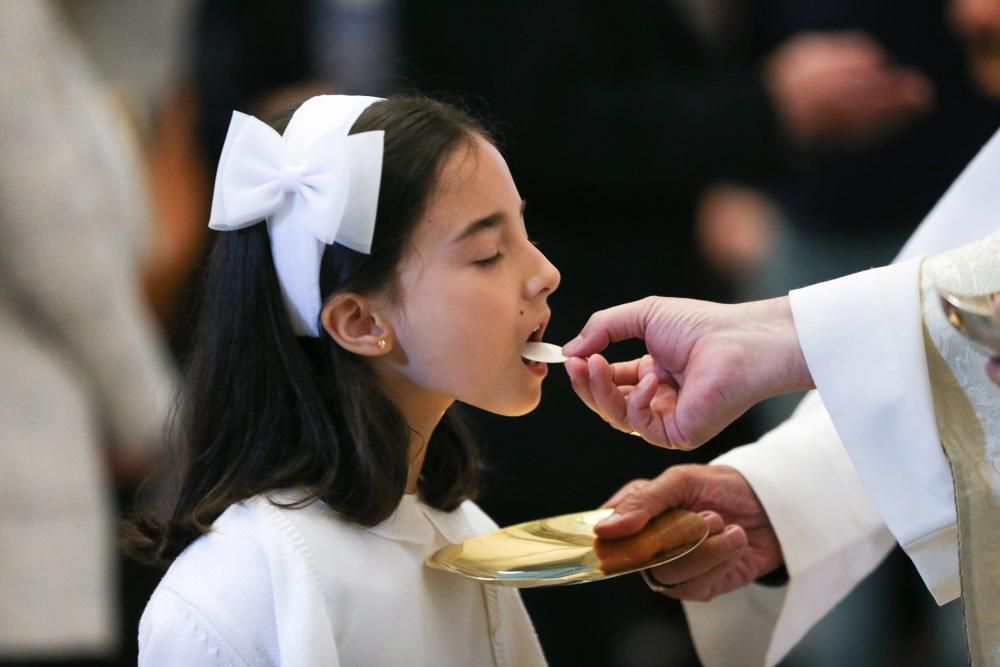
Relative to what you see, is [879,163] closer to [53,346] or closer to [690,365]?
[53,346]

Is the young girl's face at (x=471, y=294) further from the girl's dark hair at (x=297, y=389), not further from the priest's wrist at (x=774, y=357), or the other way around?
the priest's wrist at (x=774, y=357)

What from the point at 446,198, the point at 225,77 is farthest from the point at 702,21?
the point at 446,198

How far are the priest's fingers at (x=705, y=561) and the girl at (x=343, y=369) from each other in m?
0.21

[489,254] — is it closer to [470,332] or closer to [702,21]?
[470,332]

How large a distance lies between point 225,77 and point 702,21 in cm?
202

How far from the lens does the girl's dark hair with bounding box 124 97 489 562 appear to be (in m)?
1.45

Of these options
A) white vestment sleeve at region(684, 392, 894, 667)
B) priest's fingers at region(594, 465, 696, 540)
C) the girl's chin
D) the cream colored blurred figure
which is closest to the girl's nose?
the girl's chin

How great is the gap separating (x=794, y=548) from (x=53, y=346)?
4.39ft

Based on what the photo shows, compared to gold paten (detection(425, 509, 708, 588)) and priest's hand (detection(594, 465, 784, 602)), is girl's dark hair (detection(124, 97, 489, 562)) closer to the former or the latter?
gold paten (detection(425, 509, 708, 588))

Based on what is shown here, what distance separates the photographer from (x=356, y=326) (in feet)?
4.88

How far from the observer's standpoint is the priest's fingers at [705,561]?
1.59 meters

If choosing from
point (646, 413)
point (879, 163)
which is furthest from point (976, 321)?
point (879, 163)

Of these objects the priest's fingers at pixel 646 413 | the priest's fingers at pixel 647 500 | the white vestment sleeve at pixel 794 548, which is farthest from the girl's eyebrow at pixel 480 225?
the white vestment sleeve at pixel 794 548

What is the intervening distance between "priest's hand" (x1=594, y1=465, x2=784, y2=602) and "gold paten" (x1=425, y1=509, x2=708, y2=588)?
0.02 m
